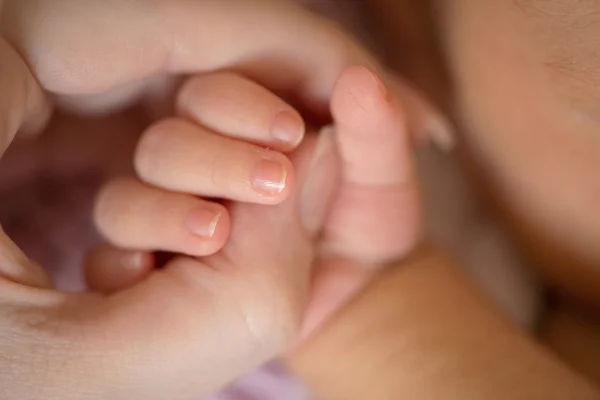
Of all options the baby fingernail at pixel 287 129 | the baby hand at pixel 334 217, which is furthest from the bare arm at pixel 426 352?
the baby fingernail at pixel 287 129

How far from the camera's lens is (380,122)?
1.47 ft

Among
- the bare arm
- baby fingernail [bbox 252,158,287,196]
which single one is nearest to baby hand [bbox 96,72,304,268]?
baby fingernail [bbox 252,158,287,196]

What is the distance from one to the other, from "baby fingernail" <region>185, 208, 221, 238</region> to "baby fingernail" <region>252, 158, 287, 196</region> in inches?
1.2

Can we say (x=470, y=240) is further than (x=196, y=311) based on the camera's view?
Yes

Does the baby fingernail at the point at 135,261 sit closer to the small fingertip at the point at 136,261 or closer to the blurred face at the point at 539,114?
the small fingertip at the point at 136,261

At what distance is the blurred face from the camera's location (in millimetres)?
408

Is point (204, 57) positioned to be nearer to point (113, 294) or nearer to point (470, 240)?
point (113, 294)

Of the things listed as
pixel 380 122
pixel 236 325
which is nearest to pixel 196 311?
pixel 236 325

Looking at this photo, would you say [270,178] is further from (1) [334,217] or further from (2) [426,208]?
(2) [426,208]

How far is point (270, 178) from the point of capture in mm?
442

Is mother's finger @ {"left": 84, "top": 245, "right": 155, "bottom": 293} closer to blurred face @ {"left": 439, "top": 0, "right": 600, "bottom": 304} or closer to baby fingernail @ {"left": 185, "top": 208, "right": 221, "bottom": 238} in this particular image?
baby fingernail @ {"left": 185, "top": 208, "right": 221, "bottom": 238}

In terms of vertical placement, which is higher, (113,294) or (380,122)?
(380,122)

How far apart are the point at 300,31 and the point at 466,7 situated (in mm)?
103

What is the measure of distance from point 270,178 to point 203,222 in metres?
0.05
